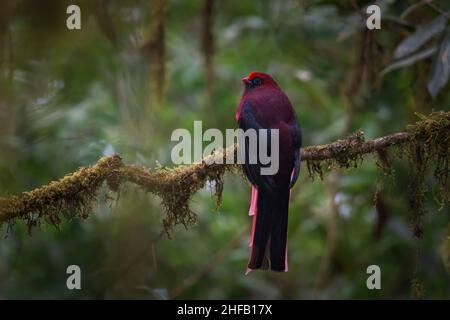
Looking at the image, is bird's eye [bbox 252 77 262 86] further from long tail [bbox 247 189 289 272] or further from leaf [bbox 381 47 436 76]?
long tail [bbox 247 189 289 272]

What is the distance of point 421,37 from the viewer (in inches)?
163

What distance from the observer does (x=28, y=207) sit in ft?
10.0

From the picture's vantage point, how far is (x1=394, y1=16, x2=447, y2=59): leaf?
4.11 meters

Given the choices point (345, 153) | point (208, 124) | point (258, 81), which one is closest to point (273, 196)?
point (345, 153)

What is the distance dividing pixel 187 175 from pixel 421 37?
5.83ft

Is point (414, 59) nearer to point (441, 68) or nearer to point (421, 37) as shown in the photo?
point (421, 37)

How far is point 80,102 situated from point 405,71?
253cm

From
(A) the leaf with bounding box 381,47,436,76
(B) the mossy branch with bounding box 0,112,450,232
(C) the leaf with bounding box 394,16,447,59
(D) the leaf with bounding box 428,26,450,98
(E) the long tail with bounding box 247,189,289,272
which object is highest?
(C) the leaf with bounding box 394,16,447,59

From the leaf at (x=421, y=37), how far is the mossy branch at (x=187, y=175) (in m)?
0.86

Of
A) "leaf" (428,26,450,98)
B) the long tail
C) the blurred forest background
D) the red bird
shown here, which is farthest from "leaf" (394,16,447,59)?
the long tail

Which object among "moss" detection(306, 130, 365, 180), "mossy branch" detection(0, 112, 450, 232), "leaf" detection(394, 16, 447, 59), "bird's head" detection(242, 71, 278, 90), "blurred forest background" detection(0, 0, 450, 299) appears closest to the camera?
"mossy branch" detection(0, 112, 450, 232)

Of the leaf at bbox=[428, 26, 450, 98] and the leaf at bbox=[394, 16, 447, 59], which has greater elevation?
the leaf at bbox=[394, 16, 447, 59]
